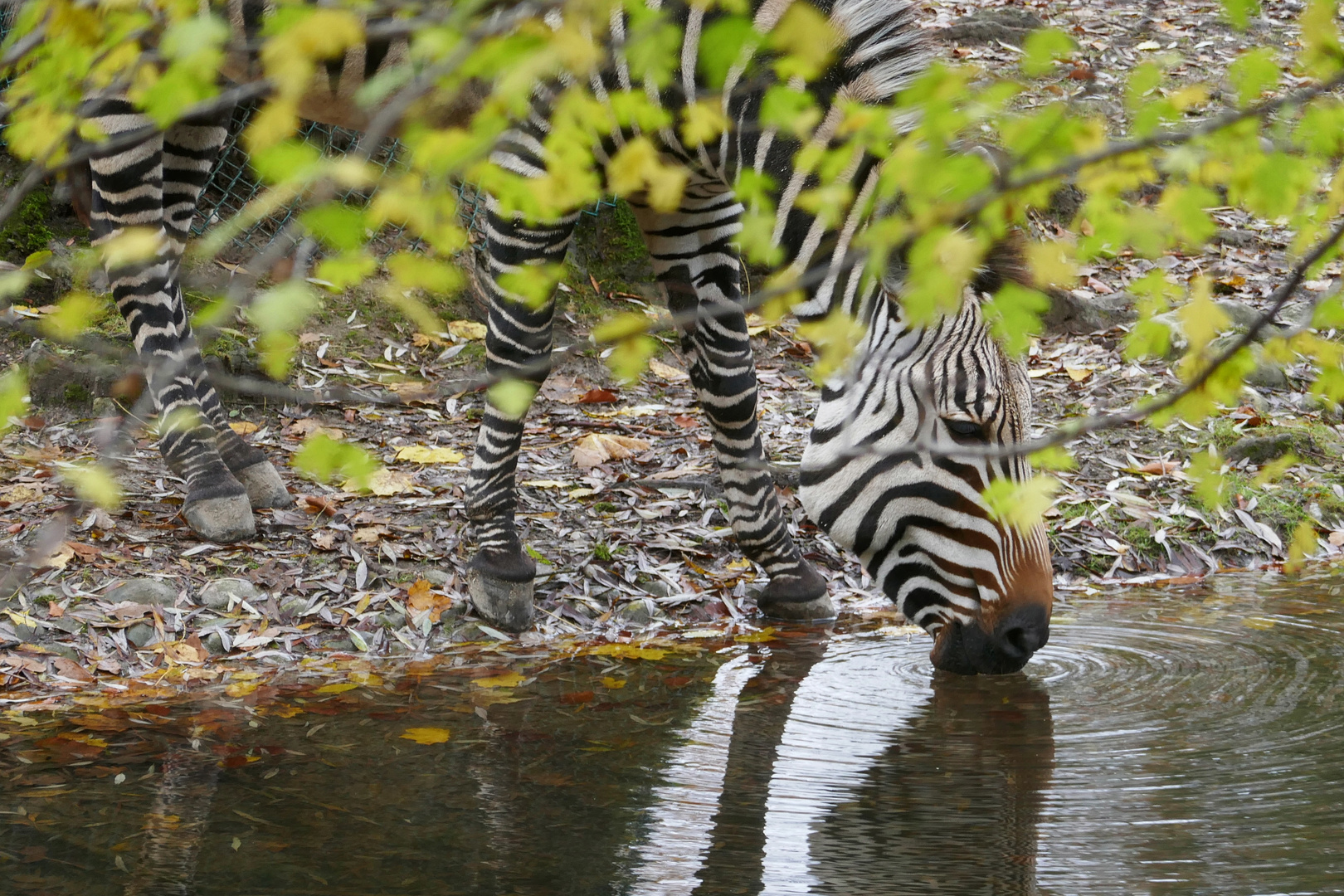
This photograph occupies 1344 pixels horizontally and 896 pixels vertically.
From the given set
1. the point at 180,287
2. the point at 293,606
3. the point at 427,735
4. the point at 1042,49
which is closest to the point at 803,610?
the point at 427,735

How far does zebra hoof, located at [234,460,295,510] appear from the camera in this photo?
509 cm

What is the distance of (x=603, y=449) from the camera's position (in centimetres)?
591

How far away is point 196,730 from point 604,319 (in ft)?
14.2

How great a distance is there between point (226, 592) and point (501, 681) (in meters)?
1.22

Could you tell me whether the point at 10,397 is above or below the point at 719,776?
above

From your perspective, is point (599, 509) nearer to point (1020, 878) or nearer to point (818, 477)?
point (818, 477)

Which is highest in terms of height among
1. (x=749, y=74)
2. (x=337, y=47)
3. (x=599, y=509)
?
(x=749, y=74)

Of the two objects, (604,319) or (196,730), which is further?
(604,319)

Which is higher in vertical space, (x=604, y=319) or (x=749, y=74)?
(x=749, y=74)

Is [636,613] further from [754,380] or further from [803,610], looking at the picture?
[754,380]

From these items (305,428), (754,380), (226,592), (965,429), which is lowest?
(226,592)

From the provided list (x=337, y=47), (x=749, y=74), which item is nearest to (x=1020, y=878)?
(x=337, y=47)

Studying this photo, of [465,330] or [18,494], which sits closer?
[18,494]

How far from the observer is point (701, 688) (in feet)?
12.5
